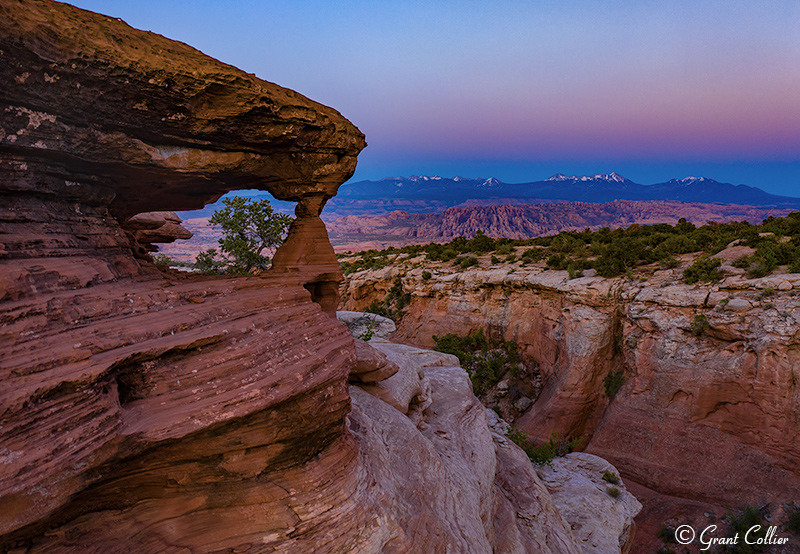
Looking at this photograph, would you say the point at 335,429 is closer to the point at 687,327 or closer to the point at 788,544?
the point at 788,544

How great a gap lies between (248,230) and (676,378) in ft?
79.5

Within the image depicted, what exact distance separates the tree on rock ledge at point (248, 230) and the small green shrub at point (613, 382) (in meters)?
22.5

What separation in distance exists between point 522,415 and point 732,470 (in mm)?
11712

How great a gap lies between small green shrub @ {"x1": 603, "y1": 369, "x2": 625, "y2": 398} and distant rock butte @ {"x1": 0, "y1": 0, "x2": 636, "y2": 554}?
1839 centimetres

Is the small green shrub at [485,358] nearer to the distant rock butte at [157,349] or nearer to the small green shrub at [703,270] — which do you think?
the small green shrub at [703,270]

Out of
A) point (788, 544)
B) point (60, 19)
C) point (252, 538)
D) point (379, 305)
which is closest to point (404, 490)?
point (252, 538)

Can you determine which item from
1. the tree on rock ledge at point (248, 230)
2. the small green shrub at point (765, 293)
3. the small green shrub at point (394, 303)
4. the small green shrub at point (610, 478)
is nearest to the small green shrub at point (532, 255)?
the small green shrub at point (394, 303)

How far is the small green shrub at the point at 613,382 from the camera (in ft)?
80.6

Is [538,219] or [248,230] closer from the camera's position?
[248,230]

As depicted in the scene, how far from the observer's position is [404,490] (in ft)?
31.1

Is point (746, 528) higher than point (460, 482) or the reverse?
the reverse

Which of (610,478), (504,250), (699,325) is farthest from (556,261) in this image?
(610,478)

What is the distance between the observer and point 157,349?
20.4 ft

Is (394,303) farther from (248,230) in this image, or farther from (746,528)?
(746,528)
